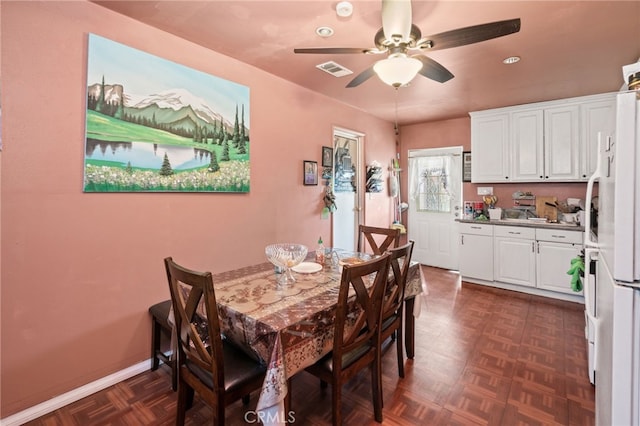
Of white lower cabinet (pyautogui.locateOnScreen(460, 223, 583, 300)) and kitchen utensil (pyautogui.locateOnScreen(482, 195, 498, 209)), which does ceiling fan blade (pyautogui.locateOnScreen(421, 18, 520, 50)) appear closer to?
white lower cabinet (pyautogui.locateOnScreen(460, 223, 583, 300))

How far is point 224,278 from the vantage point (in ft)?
6.52

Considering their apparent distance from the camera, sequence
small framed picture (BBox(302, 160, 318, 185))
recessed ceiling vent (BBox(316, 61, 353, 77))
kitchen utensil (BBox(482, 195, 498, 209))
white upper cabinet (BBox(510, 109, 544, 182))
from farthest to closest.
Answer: kitchen utensil (BBox(482, 195, 498, 209)), white upper cabinet (BBox(510, 109, 544, 182)), small framed picture (BBox(302, 160, 318, 185)), recessed ceiling vent (BBox(316, 61, 353, 77))

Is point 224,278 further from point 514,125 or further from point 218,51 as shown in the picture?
point 514,125

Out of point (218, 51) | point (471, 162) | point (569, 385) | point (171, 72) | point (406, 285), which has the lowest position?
point (569, 385)

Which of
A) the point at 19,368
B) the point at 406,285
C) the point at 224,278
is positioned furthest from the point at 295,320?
the point at 19,368

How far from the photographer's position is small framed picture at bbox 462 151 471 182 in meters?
4.84

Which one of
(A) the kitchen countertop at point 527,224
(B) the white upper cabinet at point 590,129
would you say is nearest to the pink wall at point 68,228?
(A) the kitchen countertop at point 527,224

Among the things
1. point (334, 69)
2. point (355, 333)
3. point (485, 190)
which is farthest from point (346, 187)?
point (355, 333)

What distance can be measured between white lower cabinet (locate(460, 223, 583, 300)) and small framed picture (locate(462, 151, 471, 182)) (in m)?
0.91

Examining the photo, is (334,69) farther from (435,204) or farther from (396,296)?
(435,204)

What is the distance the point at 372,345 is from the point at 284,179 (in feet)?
6.69

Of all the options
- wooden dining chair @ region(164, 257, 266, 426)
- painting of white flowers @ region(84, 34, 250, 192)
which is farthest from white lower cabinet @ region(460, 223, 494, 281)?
wooden dining chair @ region(164, 257, 266, 426)

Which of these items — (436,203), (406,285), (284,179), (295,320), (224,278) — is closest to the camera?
(295,320)

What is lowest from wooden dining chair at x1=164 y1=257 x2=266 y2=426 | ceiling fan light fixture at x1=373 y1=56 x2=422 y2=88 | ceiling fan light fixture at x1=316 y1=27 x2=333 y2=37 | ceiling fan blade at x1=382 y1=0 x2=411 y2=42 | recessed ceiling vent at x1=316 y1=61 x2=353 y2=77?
wooden dining chair at x1=164 y1=257 x2=266 y2=426
